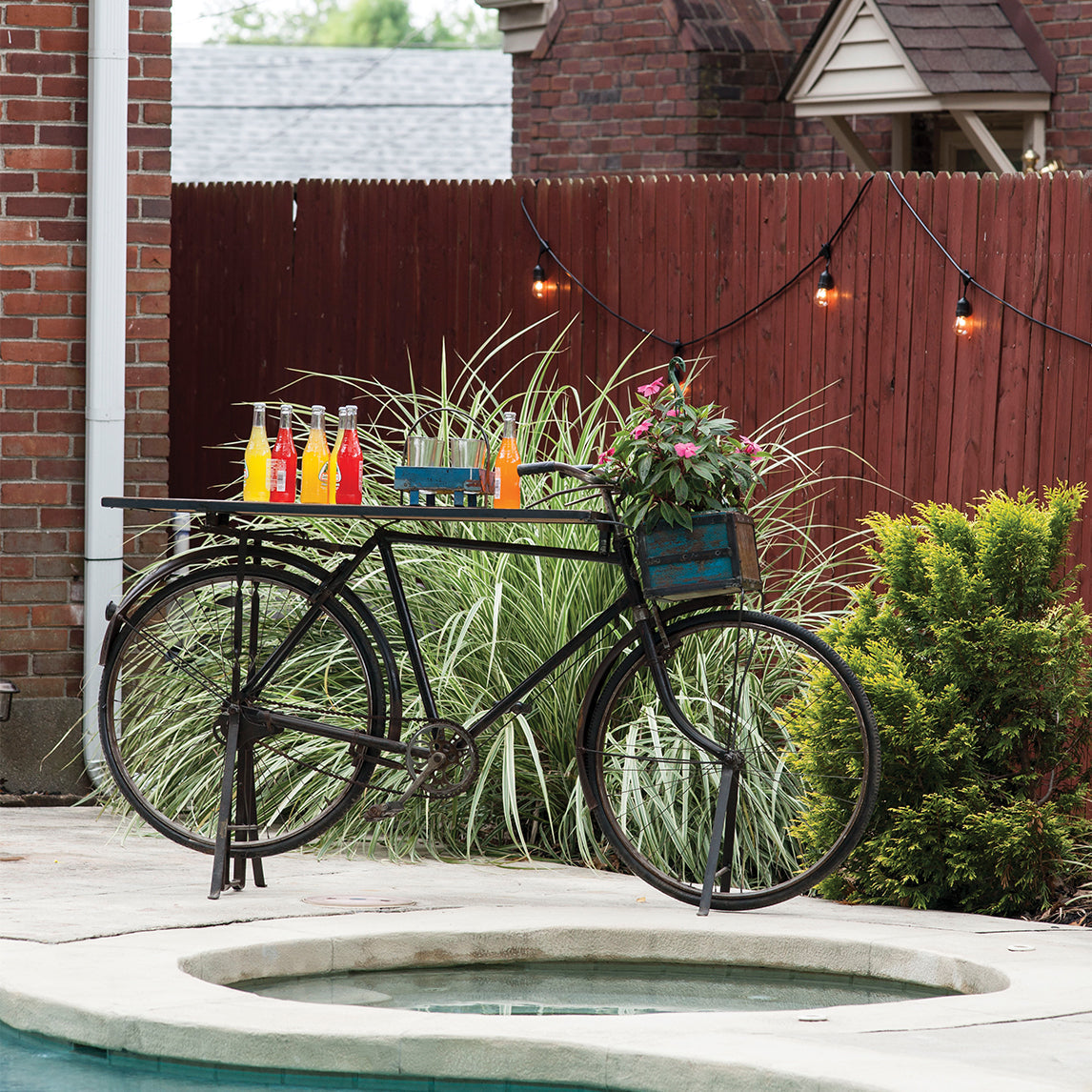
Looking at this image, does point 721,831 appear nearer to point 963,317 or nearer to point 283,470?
point 283,470

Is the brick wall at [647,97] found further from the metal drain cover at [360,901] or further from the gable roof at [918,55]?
the metal drain cover at [360,901]

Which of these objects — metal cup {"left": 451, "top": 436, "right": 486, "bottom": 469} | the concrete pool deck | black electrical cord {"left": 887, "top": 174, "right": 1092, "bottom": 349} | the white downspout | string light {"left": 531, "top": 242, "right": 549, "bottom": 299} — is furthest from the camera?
string light {"left": 531, "top": 242, "right": 549, "bottom": 299}

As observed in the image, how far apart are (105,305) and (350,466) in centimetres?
198

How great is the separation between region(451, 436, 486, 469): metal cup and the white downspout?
2.08 meters

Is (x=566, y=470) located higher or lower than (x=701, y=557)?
higher

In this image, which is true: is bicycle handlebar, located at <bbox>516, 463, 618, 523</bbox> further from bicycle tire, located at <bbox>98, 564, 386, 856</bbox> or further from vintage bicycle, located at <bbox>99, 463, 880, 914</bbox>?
bicycle tire, located at <bbox>98, 564, 386, 856</bbox>

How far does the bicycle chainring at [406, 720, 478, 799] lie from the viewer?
5.30 m

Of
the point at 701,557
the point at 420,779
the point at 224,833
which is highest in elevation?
the point at 701,557

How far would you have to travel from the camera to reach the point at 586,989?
471 centimetres

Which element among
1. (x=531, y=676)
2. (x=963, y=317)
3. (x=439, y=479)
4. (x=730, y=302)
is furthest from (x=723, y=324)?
(x=531, y=676)

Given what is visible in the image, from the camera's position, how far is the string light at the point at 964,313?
22.0ft

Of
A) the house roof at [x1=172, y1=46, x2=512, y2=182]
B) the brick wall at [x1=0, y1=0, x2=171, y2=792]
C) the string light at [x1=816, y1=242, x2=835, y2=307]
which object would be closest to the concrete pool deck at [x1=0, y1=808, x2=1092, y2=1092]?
the brick wall at [x1=0, y1=0, x2=171, y2=792]

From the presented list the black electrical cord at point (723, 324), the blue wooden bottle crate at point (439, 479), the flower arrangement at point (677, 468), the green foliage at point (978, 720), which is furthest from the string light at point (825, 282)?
the blue wooden bottle crate at point (439, 479)

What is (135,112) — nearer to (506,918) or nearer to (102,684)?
(102,684)
